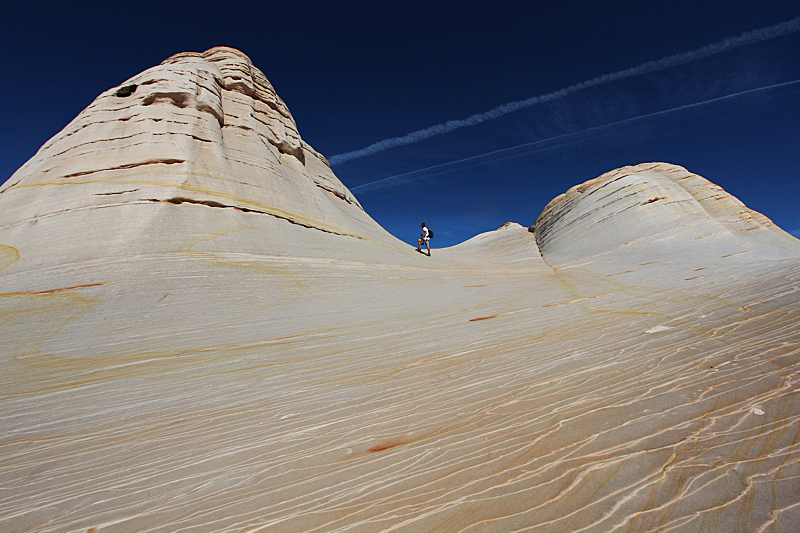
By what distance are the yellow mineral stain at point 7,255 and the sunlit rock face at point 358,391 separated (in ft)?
0.23

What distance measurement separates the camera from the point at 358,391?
2.12 meters

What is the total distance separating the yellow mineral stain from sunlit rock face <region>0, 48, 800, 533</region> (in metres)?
0.07

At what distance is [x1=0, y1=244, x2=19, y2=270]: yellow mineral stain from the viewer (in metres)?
4.86

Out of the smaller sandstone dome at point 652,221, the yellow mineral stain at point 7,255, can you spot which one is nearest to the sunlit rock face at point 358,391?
the yellow mineral stain at point 7,255

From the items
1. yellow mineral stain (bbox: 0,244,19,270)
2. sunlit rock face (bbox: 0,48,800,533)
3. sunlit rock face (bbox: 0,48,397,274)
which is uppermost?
sunlit rock face (bbox: 0,48,397,274)

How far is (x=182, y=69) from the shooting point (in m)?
10.8

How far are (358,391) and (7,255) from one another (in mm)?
6811

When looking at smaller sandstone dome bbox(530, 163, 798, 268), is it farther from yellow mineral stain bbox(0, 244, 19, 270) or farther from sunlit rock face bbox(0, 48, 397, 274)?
yellow mineral stain bbox(0, 244, 19, 270)

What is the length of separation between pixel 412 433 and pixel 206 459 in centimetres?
101

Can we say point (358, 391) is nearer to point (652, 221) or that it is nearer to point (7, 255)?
point (7, 255)

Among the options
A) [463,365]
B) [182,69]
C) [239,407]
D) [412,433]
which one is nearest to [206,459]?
[239,407]

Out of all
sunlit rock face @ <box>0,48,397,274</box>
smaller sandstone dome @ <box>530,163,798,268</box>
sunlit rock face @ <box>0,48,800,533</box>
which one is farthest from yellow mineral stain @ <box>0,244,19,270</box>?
smaller sandstone dome @ <box>530,163,798,268</box>

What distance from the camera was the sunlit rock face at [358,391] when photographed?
1.20 meters

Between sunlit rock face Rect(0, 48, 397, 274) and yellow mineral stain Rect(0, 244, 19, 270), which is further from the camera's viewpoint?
sunlit rock face Rect(0, 48, 397, 274)
